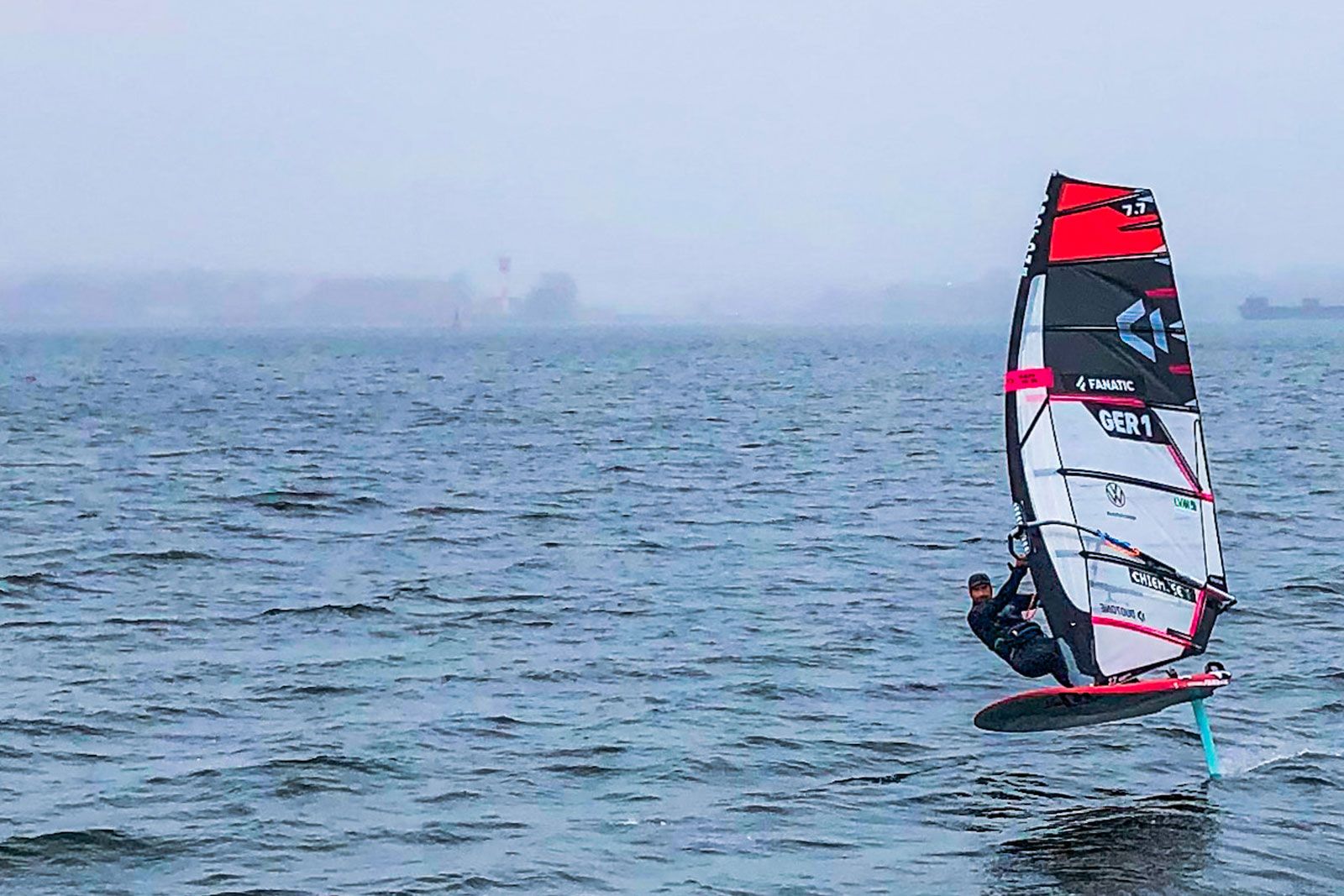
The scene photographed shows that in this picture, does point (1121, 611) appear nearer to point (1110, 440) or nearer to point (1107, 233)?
point (1110, 440)

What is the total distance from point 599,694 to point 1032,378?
7.54 metres

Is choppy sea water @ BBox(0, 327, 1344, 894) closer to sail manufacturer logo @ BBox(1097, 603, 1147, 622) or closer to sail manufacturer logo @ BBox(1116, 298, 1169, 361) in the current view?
sail manufacturer logo @ BBox(1097, 603, 1147, 622)

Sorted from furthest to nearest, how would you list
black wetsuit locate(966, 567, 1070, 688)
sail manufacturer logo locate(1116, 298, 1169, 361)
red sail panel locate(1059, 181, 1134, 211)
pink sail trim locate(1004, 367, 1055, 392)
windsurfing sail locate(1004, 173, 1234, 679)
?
black wetsuit locate(966, 567, 1070, 688)
pink sail trim locate(1004, 367, 1055, 392)
sail manufacturer logo locate(1116, 298, 1169, 361)
windsurfing sail locate(1004, 173, 1234, 679)
red sail panel locate(1059, 181, 1134, 211)

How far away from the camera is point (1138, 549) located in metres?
17.1

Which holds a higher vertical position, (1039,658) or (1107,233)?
(1107,233)

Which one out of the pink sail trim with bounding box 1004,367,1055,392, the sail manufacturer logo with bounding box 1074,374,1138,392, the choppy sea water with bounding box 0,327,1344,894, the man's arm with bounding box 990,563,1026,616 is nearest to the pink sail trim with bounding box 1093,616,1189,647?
the man's arm with bounding box 990,563,1026,616

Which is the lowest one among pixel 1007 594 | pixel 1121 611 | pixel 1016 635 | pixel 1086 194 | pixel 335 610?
pixel 335 610

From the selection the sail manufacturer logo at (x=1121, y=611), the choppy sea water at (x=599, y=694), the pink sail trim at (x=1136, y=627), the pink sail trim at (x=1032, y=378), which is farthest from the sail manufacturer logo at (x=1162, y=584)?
the pink sail trim at (x=1032, y=378)

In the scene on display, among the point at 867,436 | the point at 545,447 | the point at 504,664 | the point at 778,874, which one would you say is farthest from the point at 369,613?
the point at 867,436

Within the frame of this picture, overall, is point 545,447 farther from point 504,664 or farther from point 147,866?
point 147,866

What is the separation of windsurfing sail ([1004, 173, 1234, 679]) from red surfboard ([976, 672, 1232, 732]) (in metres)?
0.35

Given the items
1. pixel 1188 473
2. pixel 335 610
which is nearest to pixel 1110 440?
pixel 1188 473

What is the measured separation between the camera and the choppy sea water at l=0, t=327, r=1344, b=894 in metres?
15.6

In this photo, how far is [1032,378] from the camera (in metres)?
16.7
